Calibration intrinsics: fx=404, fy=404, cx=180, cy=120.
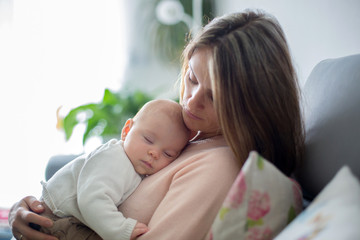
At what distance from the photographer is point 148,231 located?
3.30 ft

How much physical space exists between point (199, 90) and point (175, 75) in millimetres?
2731

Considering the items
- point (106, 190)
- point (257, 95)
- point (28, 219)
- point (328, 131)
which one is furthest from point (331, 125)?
point (28, 219)

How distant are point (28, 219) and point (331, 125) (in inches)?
33.9

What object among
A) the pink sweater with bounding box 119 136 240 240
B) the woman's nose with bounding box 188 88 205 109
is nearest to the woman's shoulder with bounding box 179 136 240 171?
the pink sweater with bounding box 119 136 240 240

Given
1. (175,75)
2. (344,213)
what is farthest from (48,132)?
(344,213)

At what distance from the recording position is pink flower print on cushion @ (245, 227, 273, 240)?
80cm

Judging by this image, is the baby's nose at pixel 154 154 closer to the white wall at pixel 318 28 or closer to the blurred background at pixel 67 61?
the white wall at pixel 318 28

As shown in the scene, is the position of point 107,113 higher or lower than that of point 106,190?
lower

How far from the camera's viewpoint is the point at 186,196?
982mm

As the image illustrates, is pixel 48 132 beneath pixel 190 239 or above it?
beneath

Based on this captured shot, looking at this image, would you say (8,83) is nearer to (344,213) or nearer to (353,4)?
(353,4)

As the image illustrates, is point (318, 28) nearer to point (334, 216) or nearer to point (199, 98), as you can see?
point (199, 98)

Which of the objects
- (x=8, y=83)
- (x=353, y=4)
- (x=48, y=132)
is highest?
(x=353, y=4)

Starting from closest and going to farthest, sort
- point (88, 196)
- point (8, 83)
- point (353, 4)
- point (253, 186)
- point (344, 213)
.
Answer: point (344, 213) < point (253, 186) < point (88, 196) < point (353, 4) < point (8, 83)
